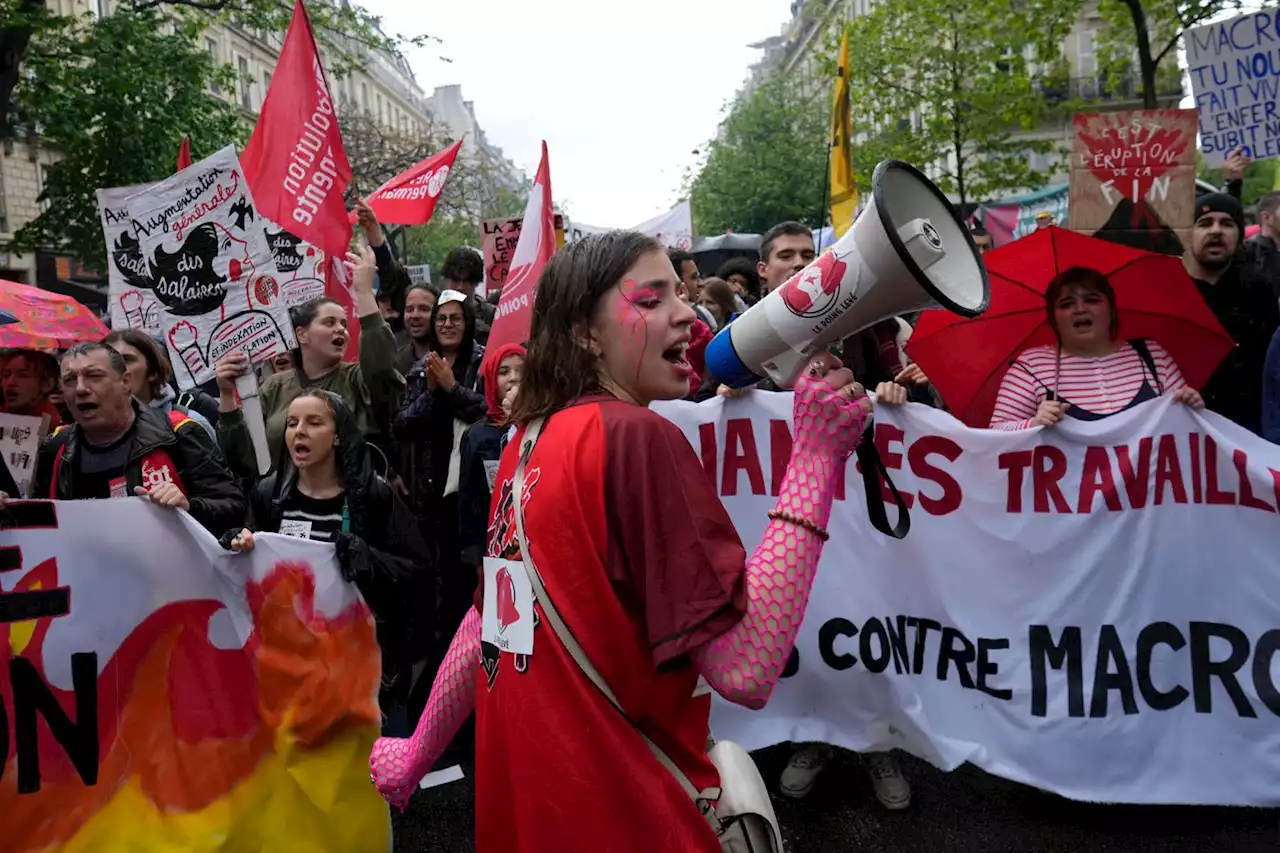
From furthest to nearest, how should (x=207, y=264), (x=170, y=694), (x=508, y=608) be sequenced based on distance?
1. (x=207, y=264)
2. (x=170, y=694)
3. (x=508, y=608)

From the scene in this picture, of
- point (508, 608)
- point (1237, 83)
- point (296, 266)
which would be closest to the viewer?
point (508, 608)

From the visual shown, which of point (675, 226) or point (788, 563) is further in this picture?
point (675, 226)

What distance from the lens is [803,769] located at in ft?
13.4

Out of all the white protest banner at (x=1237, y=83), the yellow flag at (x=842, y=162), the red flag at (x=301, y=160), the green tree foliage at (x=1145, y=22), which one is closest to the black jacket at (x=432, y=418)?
the red flag at (x=301, y=160)

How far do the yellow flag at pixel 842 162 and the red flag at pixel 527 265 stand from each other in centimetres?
234

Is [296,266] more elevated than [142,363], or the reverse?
[296,266]

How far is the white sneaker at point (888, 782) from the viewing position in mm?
3949

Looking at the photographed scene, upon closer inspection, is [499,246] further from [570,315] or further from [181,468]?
[570,315]

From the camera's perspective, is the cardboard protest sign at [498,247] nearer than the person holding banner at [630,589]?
No

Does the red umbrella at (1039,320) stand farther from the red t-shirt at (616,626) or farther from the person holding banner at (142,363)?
the person holding banner at (142,363)

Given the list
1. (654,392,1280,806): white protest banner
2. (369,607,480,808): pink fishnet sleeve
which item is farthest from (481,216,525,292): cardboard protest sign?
(369,607,480,808): pink fishnet sleeve

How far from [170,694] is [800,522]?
105 inches

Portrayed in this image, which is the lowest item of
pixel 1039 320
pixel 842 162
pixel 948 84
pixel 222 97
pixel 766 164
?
pixel 1039 320

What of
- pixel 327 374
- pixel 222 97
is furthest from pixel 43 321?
pixel 222 97
